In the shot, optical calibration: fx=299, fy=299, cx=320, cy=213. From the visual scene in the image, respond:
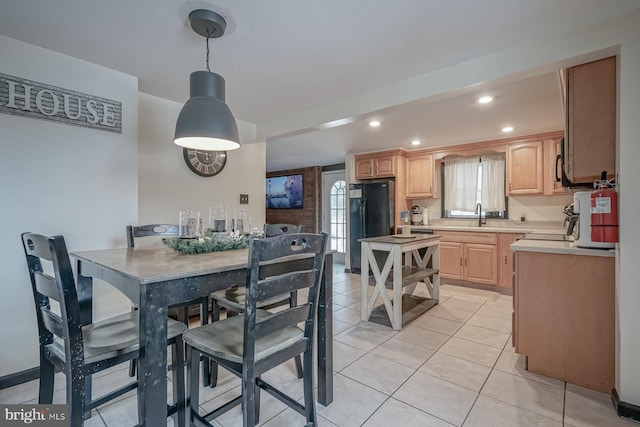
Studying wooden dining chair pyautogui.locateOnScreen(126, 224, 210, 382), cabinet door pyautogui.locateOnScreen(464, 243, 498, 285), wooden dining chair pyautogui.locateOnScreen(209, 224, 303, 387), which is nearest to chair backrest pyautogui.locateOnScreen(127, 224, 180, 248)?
wooden dining chair pyautogui.locateOnScreen(126, 224, 210, 382)

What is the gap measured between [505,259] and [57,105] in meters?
4.93

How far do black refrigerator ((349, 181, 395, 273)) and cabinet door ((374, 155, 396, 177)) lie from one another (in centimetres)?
18

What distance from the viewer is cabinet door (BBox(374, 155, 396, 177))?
499cm

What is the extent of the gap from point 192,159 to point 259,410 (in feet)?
7.85

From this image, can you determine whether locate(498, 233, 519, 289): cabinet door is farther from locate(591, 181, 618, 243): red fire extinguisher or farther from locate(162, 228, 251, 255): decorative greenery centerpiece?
locate(162, 228, 251, 255): decorative greenery centerpiece

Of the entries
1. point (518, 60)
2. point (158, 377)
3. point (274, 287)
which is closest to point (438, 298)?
point (518, 60)

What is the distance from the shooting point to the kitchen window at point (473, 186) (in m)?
4.57

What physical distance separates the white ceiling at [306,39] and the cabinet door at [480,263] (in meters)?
2.00

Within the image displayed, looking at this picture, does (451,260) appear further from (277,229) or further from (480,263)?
(277,229)

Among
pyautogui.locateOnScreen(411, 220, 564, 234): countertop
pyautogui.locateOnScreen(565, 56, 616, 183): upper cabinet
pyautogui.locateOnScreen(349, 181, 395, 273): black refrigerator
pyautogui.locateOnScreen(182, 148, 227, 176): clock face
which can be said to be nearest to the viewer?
pyautogui.locateOnScreen(565, 56, 616, 183): upper cabinet

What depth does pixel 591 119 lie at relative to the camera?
5.95ft

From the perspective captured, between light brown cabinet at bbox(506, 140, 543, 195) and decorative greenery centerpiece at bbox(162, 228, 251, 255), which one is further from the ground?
light brown cabinet at bbox(506, 140, 543, 195)

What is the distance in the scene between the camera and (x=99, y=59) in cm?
213

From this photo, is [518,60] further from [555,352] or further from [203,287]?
[203,287]
